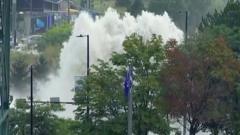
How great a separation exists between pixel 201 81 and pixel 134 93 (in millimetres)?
1984

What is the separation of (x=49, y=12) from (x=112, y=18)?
3765cm

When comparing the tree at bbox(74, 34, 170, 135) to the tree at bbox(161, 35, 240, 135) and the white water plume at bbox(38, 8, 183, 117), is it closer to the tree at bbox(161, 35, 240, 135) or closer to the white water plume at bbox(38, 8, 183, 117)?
the tree at bbox(161, 35, 240, 135)

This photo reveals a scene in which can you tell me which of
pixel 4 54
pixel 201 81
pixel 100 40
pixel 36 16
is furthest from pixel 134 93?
pixel 36 16

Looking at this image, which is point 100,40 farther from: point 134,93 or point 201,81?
point 134,93

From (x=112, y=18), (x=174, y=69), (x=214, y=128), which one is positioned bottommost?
(x=214, y=128)

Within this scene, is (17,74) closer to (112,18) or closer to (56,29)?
(112,18)

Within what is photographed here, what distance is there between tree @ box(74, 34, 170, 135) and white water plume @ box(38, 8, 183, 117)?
30.6m

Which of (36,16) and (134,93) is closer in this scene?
(134,93)

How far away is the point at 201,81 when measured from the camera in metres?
24.5

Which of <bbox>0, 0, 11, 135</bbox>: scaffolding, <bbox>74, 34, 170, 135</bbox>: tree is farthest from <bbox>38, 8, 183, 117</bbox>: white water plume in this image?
<bbox>0, 0, 11, 135</bbox>: scaffolding

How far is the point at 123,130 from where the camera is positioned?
80.0 ft

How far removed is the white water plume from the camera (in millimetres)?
58125

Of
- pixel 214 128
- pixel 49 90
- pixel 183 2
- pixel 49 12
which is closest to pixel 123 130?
pixel 214 128

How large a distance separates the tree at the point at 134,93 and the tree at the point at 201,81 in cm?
42
